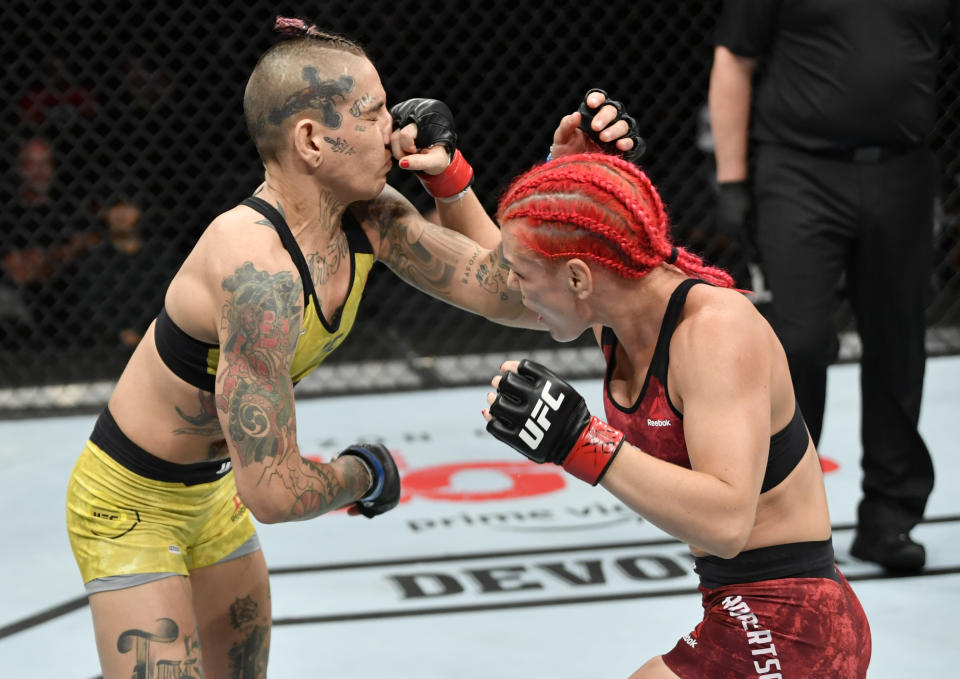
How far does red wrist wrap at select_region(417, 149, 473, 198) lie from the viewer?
1.87 metres

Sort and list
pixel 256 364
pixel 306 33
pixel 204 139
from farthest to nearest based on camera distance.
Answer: pixel 204 139 → pixel 306 33 → pixel 256 364

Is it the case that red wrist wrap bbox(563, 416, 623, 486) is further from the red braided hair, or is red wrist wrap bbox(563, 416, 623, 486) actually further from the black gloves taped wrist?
the red braided hair

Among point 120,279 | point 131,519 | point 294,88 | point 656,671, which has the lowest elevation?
point 120,279

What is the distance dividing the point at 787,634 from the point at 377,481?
0.64m

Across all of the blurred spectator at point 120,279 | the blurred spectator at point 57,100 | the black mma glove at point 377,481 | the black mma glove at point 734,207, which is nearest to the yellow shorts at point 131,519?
the black mma glove at point 377,481

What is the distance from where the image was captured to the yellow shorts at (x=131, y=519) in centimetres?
173

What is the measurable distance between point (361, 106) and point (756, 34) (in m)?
1.44

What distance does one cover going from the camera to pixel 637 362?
1575mm

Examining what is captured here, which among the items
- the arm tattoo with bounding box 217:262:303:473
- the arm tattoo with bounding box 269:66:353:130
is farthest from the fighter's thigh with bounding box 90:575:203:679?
the arm tattoo with bounding box 269:66:353:130

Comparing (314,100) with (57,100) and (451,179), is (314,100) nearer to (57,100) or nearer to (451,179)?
(451,179)

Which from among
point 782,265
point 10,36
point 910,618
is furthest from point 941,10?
point 10,36

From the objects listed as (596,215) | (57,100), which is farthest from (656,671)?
(57,100)

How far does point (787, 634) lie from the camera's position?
1.57 m

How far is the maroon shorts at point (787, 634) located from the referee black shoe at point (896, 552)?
A: 1.26m
